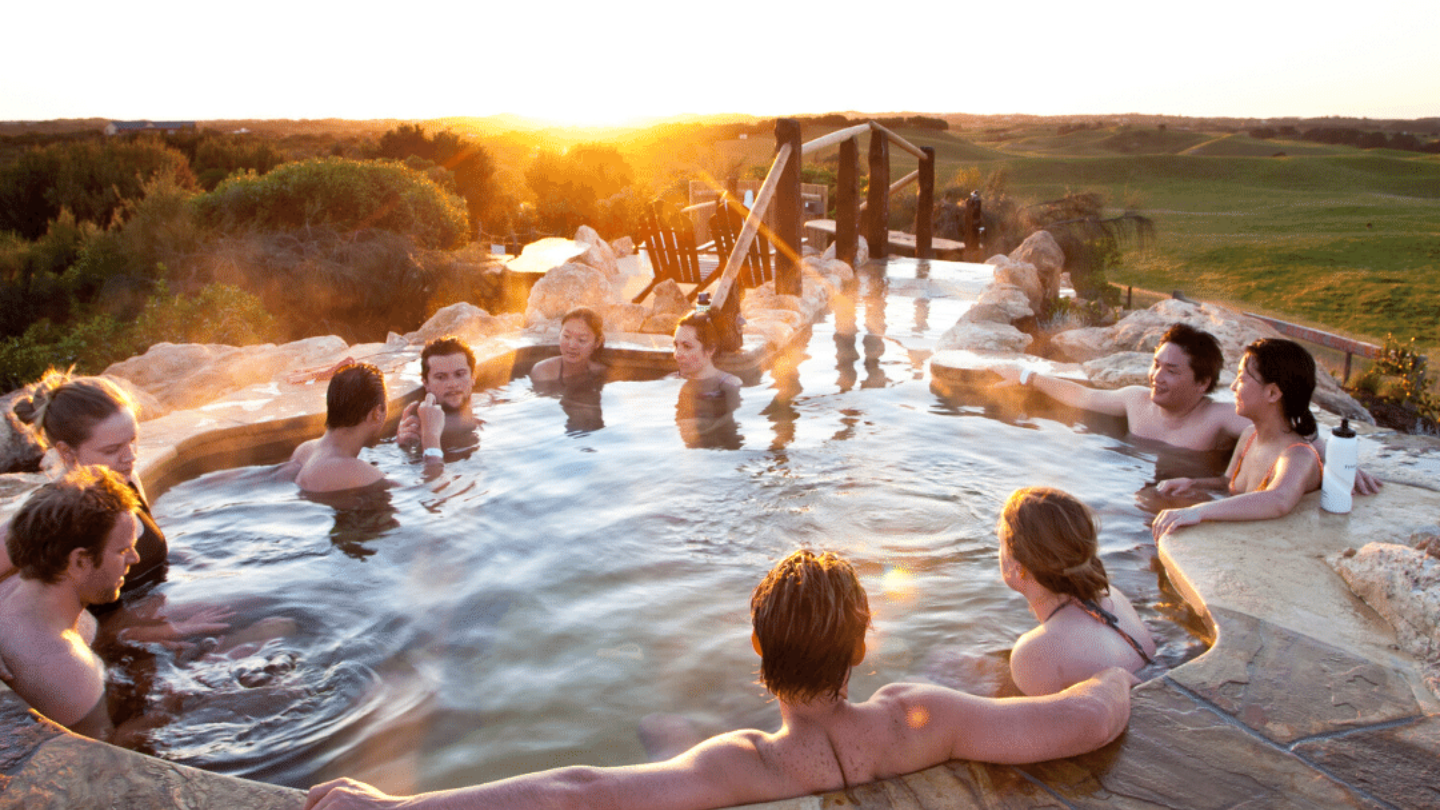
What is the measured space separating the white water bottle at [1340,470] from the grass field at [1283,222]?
11.9m

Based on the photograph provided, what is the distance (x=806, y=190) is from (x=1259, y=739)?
49.1ft

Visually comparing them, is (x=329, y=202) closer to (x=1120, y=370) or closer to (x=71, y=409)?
(x=71, y=409)

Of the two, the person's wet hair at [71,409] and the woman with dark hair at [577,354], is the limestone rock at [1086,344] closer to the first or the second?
the woman with dark hair at [577,354]

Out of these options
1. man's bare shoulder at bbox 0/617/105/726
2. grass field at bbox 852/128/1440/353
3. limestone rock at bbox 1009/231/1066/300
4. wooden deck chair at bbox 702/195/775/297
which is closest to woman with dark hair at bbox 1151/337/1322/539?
man's bare shoulder at bbox 0/617/105/726

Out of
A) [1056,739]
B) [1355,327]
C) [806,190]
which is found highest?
[806,190]

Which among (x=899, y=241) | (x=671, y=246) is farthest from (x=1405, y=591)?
(x=899, y=241)

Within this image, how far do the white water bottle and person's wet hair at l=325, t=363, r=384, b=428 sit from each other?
13.5ft

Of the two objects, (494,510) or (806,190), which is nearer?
(494,510)

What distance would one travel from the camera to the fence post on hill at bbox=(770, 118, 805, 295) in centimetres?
772

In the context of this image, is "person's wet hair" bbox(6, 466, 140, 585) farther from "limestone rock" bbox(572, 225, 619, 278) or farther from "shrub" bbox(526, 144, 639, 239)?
"shrub" bbox(526, 144, 639, 239)

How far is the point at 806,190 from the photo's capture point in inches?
643

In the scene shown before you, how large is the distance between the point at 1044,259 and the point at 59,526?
377 inches

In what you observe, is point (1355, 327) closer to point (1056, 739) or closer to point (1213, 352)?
point (1213, 352)

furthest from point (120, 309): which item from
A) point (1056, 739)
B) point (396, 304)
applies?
point (1056, 739)
